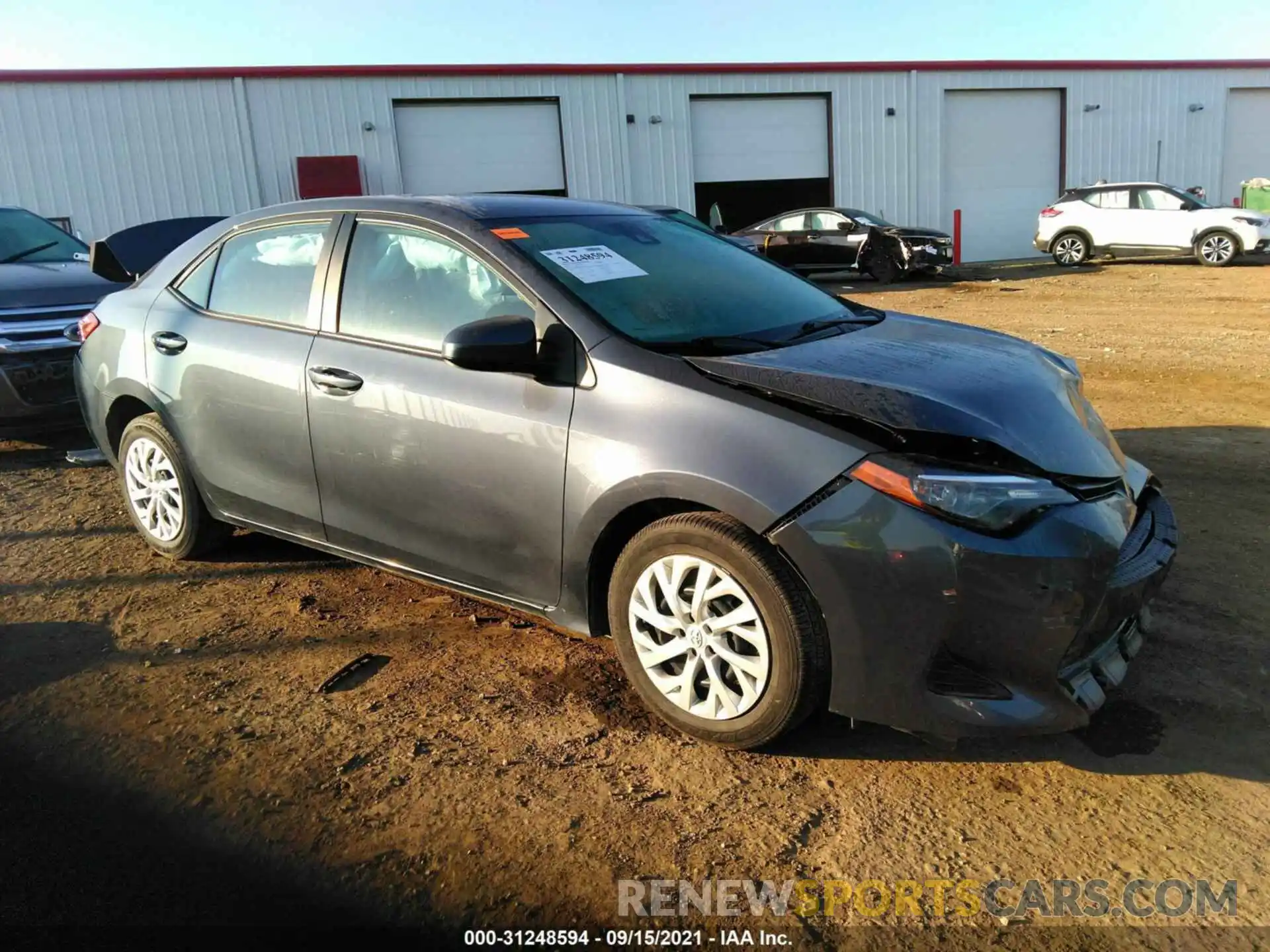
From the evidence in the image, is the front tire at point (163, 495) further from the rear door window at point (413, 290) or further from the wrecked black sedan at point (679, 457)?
the rear door window at point (413, 290)

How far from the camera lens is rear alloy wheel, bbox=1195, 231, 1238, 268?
17625mm

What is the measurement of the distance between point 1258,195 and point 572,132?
17.0 m

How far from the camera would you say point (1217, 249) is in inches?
701

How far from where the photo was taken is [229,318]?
4027mm

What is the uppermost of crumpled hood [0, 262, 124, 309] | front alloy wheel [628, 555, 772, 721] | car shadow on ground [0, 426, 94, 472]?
crumpled hood [0, 262, 124, 309]

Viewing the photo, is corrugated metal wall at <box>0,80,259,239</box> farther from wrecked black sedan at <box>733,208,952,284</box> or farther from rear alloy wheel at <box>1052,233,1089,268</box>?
rear alloy wheel at <box>1052,233,1089,268</box>

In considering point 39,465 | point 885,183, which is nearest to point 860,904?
point 39,465

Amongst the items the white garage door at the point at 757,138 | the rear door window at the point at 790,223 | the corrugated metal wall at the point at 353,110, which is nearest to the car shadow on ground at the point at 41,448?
the rear door window at the point at 790,223

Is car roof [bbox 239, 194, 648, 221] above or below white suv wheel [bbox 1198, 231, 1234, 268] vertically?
above

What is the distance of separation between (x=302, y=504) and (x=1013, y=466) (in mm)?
2631

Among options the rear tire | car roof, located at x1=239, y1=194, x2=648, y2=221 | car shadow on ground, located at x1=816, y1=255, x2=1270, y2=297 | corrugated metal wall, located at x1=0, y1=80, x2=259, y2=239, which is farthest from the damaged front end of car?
car roof, located at x1=239, y1=194, x2=648, y2=221

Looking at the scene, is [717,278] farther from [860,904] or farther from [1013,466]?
[860,904]

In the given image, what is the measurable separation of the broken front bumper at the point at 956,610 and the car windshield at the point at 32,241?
7114 millimetres

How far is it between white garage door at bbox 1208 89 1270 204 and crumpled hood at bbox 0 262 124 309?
28.5 metres
